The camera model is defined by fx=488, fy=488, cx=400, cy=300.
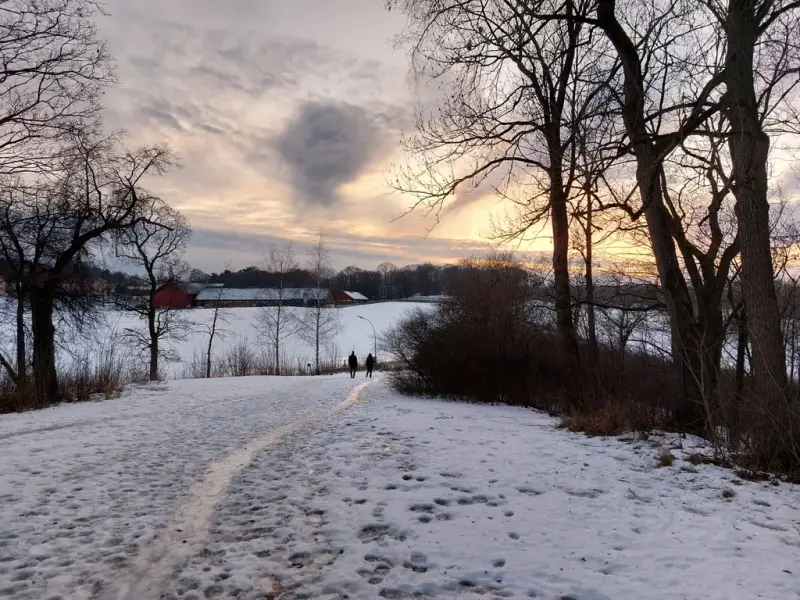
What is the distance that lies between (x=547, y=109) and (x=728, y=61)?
175 inches

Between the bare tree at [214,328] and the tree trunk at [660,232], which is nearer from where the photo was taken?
the tree trunk at [660,232]

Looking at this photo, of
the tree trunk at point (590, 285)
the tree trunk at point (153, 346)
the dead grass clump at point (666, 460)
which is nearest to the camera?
the dead grass clump at point (666, 460)

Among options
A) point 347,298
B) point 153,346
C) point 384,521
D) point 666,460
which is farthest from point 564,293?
point 347,298

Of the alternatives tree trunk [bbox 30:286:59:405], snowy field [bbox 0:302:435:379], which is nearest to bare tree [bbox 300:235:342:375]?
snowy field [bbox 0:302:435:379]

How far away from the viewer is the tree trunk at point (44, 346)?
12820 millimetres

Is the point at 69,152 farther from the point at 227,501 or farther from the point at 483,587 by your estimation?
the point at 483,587

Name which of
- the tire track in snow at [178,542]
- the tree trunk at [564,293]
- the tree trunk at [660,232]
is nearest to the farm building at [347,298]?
the tree trunk at [564,293]

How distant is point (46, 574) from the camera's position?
142 inches

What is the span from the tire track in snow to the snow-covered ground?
0.02m

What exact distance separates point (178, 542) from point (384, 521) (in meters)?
1.78

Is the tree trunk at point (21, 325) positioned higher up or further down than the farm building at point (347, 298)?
further down

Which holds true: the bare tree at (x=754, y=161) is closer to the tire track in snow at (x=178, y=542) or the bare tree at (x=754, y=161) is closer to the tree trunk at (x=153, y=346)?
the tire track in snow at (x=178, y=542)

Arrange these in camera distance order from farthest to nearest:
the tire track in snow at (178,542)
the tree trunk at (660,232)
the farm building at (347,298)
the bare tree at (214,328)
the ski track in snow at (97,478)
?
the farm building at (347,298)
the bare tree at (214,328)
the tree trunk at (660,232)
the ski track in snow at (97,478)
the tire track in snow at (178,542)

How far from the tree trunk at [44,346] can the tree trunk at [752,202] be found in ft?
49.9
